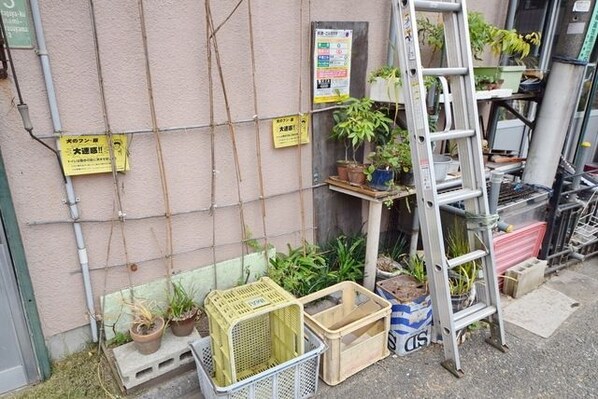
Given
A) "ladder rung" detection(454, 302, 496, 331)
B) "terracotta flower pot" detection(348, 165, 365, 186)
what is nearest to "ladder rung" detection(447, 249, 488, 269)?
"ladder rung" detection(454, 302, 496, 331)

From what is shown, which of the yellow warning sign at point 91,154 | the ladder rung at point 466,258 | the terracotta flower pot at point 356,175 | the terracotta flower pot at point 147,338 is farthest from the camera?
the terracotta flower pot at point 356,175

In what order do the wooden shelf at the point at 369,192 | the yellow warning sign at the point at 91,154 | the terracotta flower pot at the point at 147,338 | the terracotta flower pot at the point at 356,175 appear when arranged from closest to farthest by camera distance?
the yellow warning sign at the point at 91,154 < the terracotta flower pot at the point at 147,338 < the wooden shelf at the point at 369,192 < the terracotta flower pot at the point at 356,175

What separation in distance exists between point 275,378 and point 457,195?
1568 mm

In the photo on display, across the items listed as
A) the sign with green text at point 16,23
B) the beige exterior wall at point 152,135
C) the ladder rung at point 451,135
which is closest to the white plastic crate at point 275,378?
the beige exterior wall at point 152,135

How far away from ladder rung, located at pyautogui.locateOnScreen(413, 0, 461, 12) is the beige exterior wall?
2.73ft

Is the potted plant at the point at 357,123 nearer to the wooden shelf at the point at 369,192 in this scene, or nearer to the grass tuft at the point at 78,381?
the wooden shelf at the point at 369,192

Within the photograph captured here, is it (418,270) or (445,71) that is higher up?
(445,71)

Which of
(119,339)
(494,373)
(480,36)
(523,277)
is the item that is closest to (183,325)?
(119,339)

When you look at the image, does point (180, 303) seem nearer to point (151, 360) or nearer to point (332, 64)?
point (151, 360)

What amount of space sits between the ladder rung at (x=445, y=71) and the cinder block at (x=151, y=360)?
2241 millimetres

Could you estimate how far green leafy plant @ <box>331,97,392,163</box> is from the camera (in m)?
2.87

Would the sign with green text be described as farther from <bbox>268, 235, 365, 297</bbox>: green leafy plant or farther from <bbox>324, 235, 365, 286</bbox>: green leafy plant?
<bbox>324, 235, 365, 286</bbox>: green leafy plant

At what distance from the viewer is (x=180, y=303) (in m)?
2.69

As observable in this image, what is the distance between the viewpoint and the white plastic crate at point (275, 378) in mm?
2051
